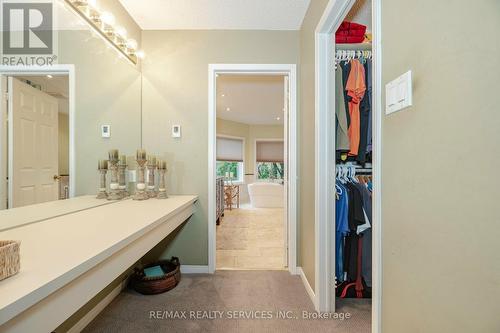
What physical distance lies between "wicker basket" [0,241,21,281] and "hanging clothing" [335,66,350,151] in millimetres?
1833

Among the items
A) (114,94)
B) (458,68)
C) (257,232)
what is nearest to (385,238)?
(458,68)

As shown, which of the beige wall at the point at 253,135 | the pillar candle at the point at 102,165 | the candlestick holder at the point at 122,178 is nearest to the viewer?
the pillar candle at the point at 102,165

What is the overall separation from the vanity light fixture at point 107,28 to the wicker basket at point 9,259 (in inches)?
62.9

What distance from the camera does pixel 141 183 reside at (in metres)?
1.94

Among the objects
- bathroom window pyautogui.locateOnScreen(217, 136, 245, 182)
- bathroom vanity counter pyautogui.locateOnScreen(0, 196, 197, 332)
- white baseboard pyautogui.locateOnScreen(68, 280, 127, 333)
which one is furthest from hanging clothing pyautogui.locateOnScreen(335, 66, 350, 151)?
bathroom window pyautogui.locateOnScreen(217, 136, 245, 182)

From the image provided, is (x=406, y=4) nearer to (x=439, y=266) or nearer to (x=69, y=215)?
(x=439, y=266)

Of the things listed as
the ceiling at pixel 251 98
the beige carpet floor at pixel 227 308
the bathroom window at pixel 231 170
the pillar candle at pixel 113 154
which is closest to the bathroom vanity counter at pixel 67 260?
the pillar candle at pixel 113 154

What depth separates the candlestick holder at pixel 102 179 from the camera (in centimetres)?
167

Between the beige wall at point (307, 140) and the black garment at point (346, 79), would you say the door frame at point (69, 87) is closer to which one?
the beige wall at point (307, 140)

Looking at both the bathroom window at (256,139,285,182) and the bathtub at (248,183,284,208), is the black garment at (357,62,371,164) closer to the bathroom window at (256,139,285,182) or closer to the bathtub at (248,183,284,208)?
the bathtub at (248,183,284,208)

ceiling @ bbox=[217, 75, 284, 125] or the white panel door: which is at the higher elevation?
ceiling @ bbox=[217, 75, 284, 125]

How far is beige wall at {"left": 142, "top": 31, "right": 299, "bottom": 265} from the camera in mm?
2197

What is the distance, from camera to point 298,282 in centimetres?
204

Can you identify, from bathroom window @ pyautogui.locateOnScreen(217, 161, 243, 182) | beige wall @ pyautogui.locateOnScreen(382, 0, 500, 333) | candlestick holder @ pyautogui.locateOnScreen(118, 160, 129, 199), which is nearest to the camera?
beige wall @ pyautogui.locateOnScreen(382, 0, 500, 333)
